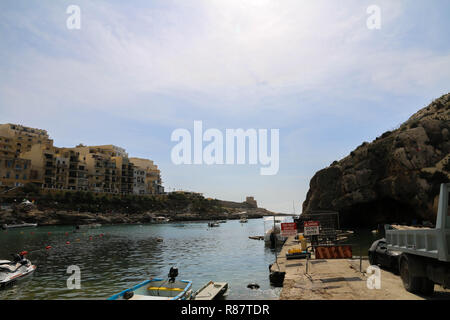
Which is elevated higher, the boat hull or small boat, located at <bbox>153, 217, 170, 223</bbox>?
the boat hull

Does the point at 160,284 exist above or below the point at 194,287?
above

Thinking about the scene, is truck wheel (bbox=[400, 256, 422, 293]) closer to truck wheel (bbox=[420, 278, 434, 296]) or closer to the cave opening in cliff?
truck wheel (bbox=[420, 278, 434, 296])

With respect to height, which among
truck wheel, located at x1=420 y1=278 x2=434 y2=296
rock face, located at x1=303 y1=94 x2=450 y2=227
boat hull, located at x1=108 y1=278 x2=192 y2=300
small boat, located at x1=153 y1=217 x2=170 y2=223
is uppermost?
rock face, located at x1=303 y1=94 x2=450 y2=227

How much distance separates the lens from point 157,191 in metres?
171

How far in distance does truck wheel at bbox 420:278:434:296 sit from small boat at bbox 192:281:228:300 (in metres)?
10.6

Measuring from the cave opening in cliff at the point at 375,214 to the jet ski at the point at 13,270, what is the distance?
64.3 m

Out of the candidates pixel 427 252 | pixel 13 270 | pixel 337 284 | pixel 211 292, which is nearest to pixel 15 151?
pixel 13 270

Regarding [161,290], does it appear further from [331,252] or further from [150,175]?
[150,175]

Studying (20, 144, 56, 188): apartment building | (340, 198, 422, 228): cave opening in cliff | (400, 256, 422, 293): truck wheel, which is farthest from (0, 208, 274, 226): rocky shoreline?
(400, 256, 422, 293): truck wheel

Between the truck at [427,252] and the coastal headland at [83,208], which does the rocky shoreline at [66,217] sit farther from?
the truck at [427,252]

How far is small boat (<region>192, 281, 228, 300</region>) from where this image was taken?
653 inches
